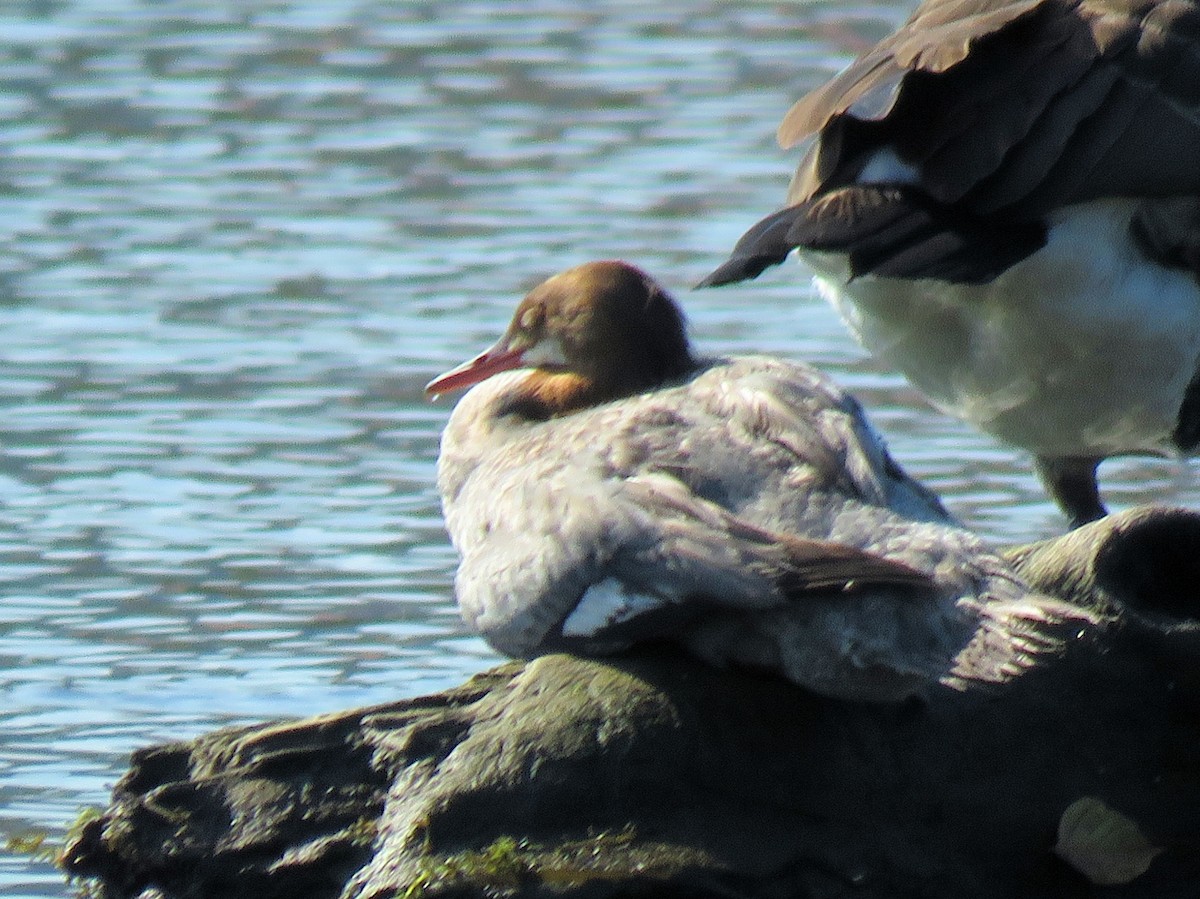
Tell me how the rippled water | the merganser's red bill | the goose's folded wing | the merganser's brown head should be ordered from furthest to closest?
1. the rippled water
2. the merganser's red bill
3. the merganser's brown head
4. the goose's folded wing

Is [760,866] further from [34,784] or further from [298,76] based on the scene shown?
[298,76]

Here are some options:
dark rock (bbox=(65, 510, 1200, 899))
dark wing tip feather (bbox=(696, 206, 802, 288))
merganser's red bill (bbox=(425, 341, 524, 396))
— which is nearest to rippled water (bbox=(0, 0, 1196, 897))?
dark rock (bbox=(65, 510, 1200, 899))

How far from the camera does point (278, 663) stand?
7414mm

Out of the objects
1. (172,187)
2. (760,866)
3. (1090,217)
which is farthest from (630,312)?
(172,187)

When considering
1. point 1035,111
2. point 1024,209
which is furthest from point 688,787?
point 1035,111

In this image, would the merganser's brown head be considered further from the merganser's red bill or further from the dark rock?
the dark rock

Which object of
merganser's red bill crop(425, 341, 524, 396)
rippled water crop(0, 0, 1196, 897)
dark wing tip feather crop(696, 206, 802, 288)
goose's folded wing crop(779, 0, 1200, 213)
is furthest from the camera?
rippled water crop(0, 0, 1196, 897)

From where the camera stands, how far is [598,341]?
20.8 feet

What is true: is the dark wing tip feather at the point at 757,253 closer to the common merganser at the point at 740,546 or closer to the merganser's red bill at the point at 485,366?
the common merganser at the point at 740,546

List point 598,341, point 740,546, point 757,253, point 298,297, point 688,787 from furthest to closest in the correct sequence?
1. point 298,297
2. point 598,341
3. point 757,253
4. point 688,787
5. point 740,546

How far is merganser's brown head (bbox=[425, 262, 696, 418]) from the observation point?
6.33m

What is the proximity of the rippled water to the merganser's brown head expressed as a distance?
3.80 feet

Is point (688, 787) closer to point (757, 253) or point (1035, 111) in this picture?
point (757, 253)

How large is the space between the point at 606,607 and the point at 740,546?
0.33 meters
